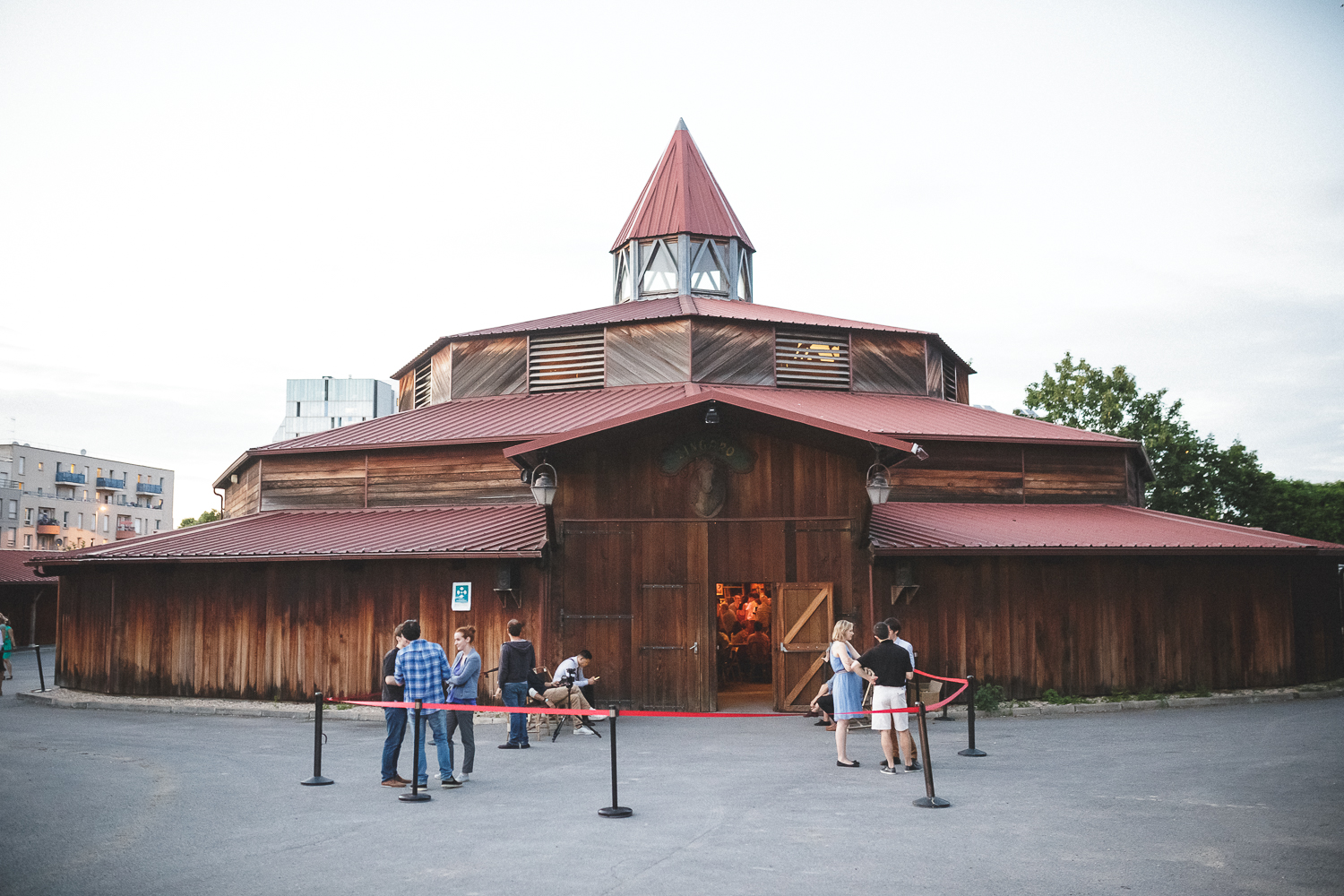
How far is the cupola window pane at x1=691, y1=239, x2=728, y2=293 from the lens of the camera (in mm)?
30359

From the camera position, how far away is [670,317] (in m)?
23.0

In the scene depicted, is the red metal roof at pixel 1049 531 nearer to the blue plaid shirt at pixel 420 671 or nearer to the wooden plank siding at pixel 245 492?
the blue plaid shirt at pixel 420 671

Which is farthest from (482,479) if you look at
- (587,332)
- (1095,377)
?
(1095,377)

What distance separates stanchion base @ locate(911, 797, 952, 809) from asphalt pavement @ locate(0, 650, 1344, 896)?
0.15 m

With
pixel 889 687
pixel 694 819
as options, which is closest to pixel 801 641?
pixel 889 687

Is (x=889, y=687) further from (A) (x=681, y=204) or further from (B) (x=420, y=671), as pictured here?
(A) (x=681, y=204)

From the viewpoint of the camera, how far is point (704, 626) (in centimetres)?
1728

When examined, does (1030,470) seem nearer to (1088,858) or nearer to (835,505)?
(835,505)

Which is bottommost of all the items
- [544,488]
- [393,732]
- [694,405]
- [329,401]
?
[393,732]

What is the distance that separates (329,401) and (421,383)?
264 feet

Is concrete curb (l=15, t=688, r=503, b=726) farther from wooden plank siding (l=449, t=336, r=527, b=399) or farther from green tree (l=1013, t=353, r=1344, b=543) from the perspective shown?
green tree (l=1013, t=353, r=1344, b=543)

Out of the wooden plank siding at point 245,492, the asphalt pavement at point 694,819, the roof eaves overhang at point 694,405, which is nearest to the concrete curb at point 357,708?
the asphalt pavement at point 694,819

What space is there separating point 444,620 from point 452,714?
6.75 meters

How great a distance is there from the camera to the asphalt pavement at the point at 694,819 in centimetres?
717
